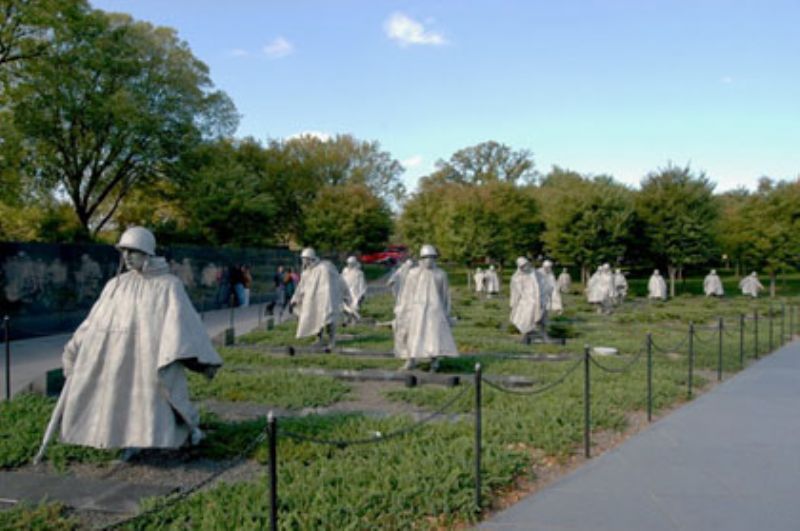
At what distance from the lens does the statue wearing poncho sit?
20.5 feet

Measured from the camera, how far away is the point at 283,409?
9148 millimetres

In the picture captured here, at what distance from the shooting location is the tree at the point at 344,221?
5150 centimetres

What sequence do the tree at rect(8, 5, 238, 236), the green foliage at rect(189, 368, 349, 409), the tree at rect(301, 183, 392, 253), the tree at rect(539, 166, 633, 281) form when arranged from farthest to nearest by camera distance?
the tree at rect(301, 183, 392, 253) < the tree at rect(539, 166, 633, 281) < the tree at rect(8, 5, 238, 236) < the green foliage at rect(189, 368, 349, 409)

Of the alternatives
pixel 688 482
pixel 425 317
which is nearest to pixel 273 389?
pixel 425 317

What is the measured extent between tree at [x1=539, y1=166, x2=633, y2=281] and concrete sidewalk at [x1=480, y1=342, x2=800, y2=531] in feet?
122

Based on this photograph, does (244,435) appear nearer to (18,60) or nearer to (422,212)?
(18,60)

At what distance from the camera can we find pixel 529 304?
656 inches

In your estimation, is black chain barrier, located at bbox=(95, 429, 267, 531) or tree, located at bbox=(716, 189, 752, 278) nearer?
black chain barrier, located at bbox=(95, 429, 267, 531)

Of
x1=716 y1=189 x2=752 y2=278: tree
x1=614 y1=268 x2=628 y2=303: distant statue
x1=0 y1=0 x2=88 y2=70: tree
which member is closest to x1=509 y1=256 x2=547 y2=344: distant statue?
x1=614 y1=268 x2=628 y2=303: distant statue

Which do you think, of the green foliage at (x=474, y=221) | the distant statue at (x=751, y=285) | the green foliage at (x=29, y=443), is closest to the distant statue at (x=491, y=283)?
the green foliage at (x=474, y=221)

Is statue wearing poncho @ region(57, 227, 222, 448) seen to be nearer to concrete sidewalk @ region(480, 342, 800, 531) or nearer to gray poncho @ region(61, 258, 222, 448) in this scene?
gray poncho @ region(61, 258, 222, 448)

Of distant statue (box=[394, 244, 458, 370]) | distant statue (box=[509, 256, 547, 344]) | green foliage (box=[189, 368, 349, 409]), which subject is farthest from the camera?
distant statue (box=[509, 256, 547, 344])

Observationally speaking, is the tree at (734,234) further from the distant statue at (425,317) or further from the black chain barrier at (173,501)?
the black chain barrier at (173,501)

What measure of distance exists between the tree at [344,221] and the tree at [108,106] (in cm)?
1114
